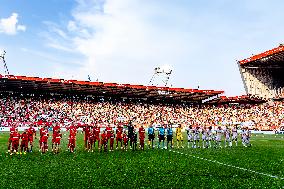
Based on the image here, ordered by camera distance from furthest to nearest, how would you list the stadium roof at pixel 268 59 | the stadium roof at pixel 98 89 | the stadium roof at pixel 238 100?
the stadium roof at pixel 238 100 < the stadium roof at pixel 268 59 < the stadium roof at pixel 98 89

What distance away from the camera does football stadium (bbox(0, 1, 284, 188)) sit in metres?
11.8

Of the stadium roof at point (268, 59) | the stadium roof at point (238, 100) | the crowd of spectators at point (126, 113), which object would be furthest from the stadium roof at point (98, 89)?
the stadium roof at point (268, 59)

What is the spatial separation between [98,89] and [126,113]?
21.9 ft

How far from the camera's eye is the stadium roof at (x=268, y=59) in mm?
50188

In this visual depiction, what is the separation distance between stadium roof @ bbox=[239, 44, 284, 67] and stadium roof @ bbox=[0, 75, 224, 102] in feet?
23.4

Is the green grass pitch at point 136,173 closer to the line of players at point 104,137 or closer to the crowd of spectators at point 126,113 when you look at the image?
the line of players at point 104,137

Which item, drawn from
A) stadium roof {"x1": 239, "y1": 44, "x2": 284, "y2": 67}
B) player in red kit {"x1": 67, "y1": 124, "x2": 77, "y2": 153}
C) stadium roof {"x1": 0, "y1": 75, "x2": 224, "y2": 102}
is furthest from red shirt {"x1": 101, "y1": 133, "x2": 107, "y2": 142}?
stadium roof {"x1": 239, "y1": 44, "x2": 284, "y2": 67}

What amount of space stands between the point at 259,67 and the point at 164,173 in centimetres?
5069

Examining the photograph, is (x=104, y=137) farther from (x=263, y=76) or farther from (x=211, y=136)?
(x=263, y=76)

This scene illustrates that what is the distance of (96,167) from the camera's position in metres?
13.8

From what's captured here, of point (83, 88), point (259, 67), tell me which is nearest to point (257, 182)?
point (83, 88)

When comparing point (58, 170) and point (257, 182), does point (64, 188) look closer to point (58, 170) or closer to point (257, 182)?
point (58, 170)

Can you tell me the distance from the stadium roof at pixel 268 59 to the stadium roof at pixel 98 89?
7.14m

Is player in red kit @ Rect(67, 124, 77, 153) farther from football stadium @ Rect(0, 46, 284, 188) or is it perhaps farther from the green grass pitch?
the green grass pitch
